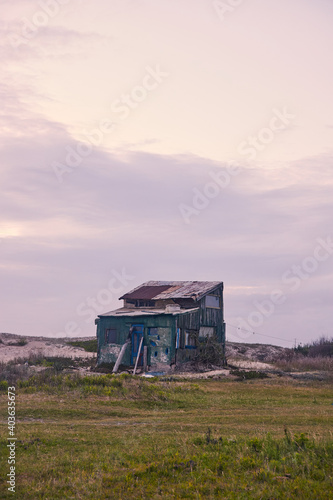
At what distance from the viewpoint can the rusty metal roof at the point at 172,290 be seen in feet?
132

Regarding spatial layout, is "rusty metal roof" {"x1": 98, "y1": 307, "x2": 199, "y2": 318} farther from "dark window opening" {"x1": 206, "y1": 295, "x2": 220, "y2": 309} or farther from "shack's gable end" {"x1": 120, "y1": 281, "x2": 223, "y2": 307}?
"dark window opening" {"x1": 206, "y1": 295, "x2": 220, "y2": 309}

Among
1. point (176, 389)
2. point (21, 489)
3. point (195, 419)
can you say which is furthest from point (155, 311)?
point (21, 489)

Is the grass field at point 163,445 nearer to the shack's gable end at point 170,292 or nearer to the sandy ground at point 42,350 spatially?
the shack's gable end at point 170,292

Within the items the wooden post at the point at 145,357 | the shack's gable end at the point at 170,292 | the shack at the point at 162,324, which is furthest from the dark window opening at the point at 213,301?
the wooden post at the point at 145,357

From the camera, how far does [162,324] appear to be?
120 ft

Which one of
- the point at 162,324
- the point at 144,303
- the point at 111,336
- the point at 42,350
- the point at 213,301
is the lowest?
the point at 42,350

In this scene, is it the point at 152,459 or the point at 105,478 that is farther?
the point at 152,459

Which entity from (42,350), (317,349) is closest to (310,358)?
(317,349)

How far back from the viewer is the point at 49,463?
11.1m

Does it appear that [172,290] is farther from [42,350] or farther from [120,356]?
[42,350]

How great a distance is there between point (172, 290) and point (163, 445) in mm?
29625

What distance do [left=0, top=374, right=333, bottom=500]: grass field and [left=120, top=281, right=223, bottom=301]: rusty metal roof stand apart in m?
17.0

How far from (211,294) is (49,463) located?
31.4 metres

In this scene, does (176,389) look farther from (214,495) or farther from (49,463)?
(214,495)
